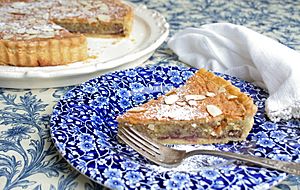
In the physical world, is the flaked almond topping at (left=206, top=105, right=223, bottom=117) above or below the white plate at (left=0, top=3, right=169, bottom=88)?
above

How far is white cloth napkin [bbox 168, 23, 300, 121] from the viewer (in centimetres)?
154

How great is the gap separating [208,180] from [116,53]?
100 centimetres

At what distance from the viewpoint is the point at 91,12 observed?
95.3 inches

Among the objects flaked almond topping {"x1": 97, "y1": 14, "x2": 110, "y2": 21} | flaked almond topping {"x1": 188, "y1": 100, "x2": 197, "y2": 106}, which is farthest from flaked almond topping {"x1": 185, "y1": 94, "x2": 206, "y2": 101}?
flaked almond topping {"x1": 97, "y1": 14, "x2": 110, "y2": 21}

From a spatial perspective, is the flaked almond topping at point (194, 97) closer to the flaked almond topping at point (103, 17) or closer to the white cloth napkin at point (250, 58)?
the white cloth napkin at point (250, 58)

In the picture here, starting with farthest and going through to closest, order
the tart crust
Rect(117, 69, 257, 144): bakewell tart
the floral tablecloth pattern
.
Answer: the tart crust < Rect(117, 69, 257, 144): bakewell tart < the floral tablecloth pattern

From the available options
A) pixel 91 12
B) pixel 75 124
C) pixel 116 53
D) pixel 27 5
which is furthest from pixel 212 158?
pixel 27 5

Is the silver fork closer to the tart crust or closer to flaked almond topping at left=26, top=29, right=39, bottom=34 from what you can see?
the tart crust

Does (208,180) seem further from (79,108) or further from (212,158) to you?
(79,108)

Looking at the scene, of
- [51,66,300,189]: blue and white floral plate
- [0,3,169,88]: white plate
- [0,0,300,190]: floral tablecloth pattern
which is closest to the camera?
[51,66,300,189]: blue and white floral plate

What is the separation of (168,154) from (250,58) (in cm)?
69

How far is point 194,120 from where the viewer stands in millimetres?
1450

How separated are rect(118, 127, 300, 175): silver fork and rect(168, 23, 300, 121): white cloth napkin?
0.31 metres

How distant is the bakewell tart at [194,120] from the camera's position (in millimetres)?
1452
